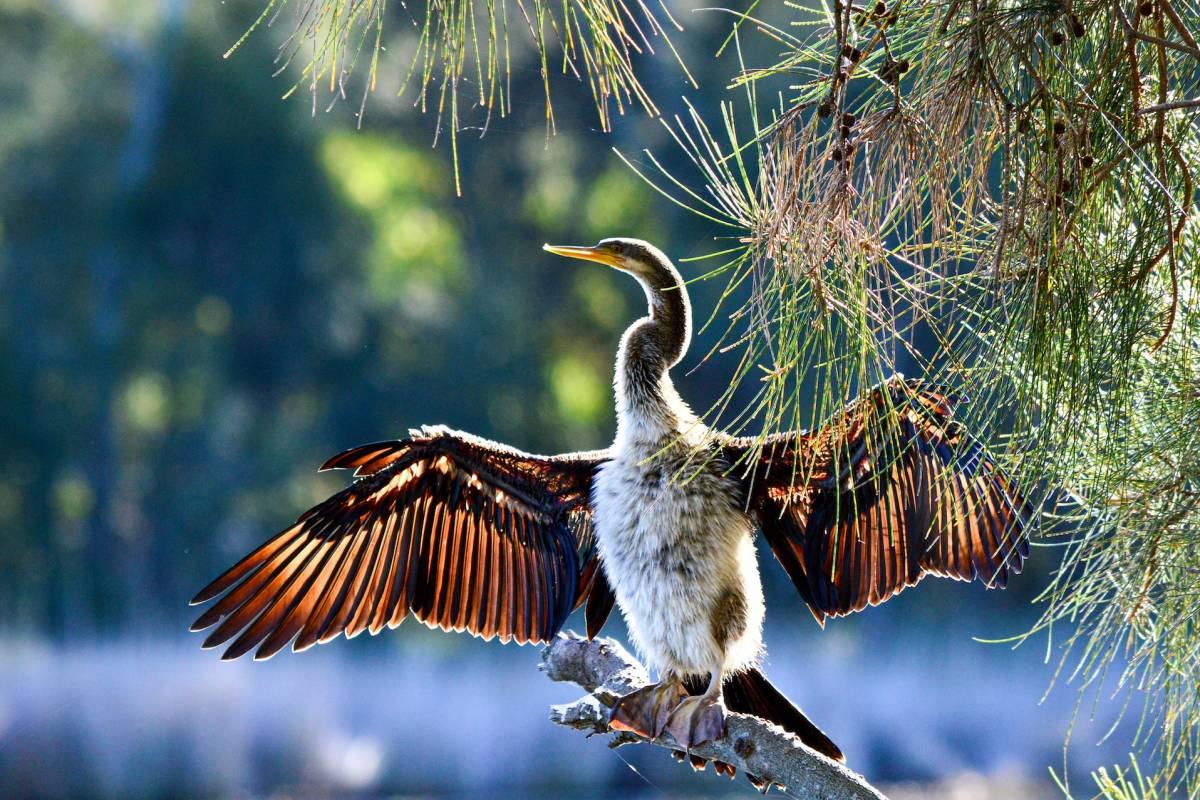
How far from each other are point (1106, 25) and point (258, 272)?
230 inches

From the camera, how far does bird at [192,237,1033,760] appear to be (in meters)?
1.77

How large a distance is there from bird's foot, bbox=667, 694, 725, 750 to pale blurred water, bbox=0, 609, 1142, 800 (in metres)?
4.51

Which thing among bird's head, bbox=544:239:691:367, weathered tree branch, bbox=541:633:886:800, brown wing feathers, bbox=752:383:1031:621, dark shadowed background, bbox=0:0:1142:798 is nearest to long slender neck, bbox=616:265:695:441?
bird's head, bbox=544:239:691:367

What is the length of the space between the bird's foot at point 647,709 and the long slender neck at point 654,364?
312mm

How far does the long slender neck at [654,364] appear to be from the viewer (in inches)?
71.7

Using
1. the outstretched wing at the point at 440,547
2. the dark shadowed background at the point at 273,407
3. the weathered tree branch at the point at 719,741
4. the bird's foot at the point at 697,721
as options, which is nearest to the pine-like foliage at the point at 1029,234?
the weathered tree branch at the point at 719,741

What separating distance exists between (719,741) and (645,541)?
0.92 feet

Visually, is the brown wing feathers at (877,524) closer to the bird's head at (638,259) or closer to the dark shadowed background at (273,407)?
the bird's head at (638,259)

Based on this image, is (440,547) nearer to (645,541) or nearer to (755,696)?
(645,541)

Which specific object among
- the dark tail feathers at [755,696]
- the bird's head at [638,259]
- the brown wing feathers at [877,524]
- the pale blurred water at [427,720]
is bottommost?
the pale blurred water at [427,720]

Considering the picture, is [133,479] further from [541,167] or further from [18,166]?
[541,167]

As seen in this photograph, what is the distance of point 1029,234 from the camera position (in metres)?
1.26

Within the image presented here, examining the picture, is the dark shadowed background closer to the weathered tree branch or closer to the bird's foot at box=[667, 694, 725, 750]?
the weathered tree branch

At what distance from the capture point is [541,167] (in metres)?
6.61
